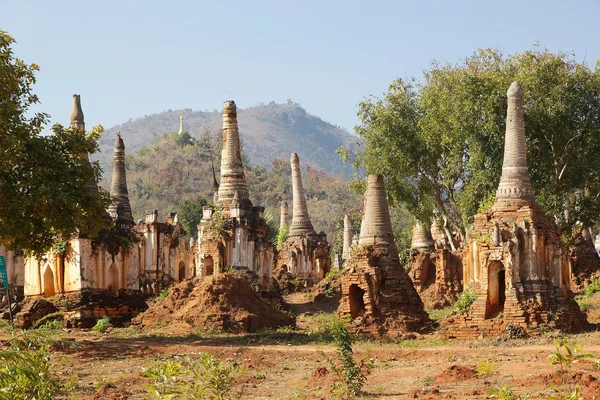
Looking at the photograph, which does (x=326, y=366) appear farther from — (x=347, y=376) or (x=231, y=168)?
(x=231, y=168)

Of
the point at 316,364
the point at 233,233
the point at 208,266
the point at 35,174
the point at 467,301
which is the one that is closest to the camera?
the point at 316,364

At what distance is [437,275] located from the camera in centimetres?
3906

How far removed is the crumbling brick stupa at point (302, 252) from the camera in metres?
46.3

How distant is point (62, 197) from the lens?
23219 mm

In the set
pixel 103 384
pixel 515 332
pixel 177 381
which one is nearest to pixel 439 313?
pixel 515 332

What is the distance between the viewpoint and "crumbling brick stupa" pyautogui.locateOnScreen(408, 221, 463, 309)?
37.9 meters

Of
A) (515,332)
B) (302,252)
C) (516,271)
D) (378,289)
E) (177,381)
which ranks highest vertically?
(302,252)

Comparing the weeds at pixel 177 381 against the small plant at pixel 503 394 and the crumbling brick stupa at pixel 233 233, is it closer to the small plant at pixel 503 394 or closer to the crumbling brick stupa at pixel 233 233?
the small plant at pixel 503 394

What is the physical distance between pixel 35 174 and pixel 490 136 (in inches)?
664

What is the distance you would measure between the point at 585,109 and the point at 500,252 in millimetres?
11797

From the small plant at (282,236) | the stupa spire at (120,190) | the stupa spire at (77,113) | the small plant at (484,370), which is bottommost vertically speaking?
the small plant at (484,370)

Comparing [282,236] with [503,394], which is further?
[282,236]

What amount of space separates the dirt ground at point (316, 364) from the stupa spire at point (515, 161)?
3.88m

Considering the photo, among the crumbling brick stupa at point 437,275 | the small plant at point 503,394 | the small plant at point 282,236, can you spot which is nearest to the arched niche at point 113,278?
the crumbling brick stupa at point 437,275
